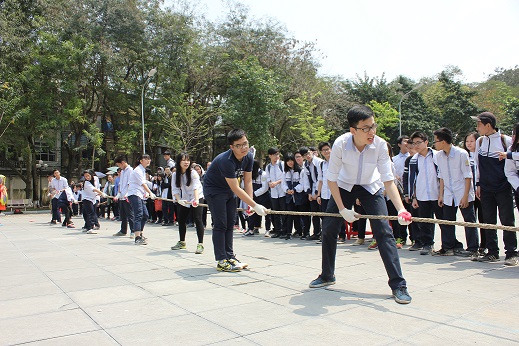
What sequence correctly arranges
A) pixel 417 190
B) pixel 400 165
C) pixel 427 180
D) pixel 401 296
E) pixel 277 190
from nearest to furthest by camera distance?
pixel 401 296 < pixel 427 180 < pixel 417 190 < pixel 400 165 < pixel 277 190

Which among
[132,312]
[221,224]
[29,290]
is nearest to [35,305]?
[29,290]

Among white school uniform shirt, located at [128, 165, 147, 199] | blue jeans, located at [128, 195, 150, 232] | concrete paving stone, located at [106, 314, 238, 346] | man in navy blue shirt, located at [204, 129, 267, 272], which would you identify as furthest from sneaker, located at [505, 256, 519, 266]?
white school uniform shirt, located at [128, 165, 147, 199]

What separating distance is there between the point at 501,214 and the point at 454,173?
89cm

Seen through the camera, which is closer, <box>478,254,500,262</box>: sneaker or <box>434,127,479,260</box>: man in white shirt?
<box>478,254,500,262</box>: sneaker

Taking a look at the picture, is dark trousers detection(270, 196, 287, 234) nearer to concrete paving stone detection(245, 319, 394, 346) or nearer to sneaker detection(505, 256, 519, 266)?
sneaker detection(505, 256, 519, 266)

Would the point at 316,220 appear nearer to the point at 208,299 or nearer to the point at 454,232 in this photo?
the point at 454,232

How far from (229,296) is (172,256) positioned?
2877 mm

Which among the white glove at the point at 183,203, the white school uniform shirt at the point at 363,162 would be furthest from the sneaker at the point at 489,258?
the white glove at the point at 183,203

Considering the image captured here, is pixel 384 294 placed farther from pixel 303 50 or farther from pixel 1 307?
pixel 303 50

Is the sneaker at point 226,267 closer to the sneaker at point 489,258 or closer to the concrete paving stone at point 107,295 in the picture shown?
the concrete paving stone at point 107,295

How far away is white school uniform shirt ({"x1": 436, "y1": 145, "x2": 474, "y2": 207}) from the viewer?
6.28 meters

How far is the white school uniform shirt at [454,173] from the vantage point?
6.28 meters

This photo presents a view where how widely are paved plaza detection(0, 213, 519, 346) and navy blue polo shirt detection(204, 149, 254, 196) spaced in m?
1.10

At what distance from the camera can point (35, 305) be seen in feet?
13.5
